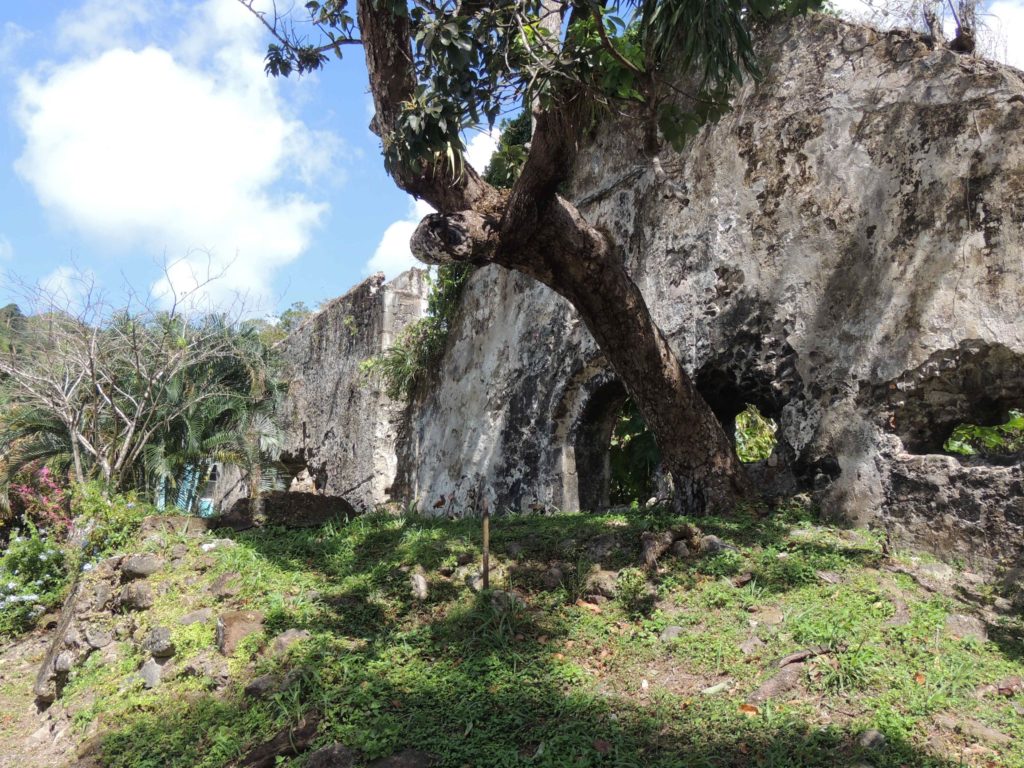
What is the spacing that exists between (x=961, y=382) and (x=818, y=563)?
1461mm

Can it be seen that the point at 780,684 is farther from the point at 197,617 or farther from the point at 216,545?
the point at 216,545

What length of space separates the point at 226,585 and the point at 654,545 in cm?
249

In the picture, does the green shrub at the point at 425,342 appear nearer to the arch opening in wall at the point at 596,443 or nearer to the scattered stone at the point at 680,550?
the arch opening in wall at the point at 596,443

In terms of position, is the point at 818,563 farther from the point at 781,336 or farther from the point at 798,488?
the point at 781,336

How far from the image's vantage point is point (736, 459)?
6000mm

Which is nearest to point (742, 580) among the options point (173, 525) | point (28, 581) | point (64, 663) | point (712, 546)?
point (712, 546)

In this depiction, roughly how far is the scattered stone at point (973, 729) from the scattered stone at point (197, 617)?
3640mm

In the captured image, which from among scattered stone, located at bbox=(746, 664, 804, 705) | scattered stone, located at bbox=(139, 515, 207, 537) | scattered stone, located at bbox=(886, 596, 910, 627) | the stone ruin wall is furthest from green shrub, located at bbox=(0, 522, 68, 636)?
scattered stone, located at bbox=(886, 596, 910, 627)

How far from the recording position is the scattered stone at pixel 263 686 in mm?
4141

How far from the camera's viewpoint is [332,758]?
351 centimetres

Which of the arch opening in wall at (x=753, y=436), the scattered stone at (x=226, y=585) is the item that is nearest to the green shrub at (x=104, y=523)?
the scattered stone at (x=226, y=585)

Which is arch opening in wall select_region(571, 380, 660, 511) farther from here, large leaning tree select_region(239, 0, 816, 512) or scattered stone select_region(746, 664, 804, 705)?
scattered stone select_region(746, 664, 804, 705)

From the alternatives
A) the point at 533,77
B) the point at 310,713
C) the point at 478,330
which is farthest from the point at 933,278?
the point at 478,330

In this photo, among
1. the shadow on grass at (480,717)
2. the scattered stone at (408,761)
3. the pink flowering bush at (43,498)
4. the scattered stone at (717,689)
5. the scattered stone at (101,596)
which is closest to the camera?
the shadow on grass at (480,717)
